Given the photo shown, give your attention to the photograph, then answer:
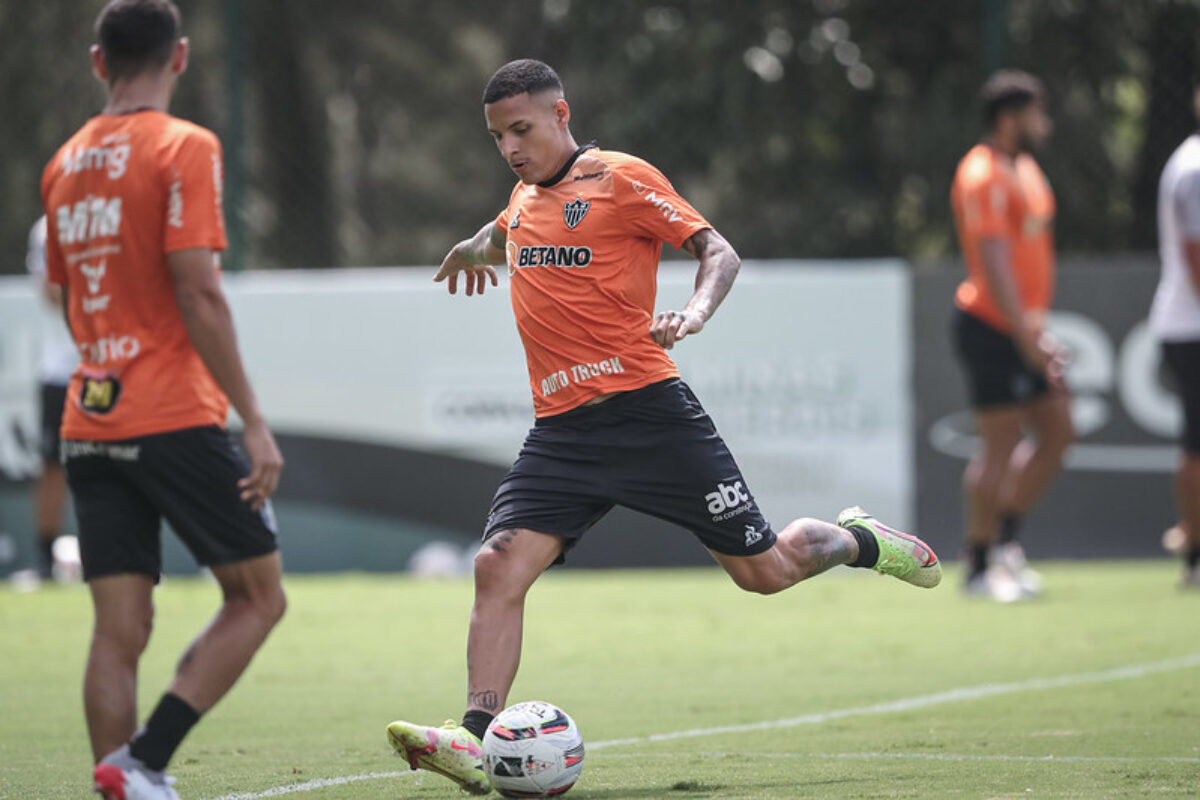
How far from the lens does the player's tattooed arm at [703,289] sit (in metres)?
5.27

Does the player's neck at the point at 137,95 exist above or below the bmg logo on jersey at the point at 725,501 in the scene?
above

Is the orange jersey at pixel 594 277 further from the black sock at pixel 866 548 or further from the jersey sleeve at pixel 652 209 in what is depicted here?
the black sock at pixel 866 548

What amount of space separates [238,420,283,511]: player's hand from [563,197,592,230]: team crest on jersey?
1236mm

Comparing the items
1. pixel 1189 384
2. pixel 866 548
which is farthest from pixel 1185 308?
pixel 866 548

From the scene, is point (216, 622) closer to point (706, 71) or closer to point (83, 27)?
point (706, 71)

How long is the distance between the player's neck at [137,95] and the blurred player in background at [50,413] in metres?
6.68

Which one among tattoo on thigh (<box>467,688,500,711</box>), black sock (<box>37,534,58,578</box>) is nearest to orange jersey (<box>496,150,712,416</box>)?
tattoo on thigh (<box>467,688,500,711</box>)

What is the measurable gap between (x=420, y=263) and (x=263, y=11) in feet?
14.1

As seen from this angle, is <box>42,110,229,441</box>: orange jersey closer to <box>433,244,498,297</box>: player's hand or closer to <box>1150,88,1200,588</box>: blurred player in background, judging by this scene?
<box>433,244,498,297</box>: player's hand

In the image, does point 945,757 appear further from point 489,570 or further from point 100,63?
point 100,63

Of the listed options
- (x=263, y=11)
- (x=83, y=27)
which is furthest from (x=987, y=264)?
(x=83, y=27)

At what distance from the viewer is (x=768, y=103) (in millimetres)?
15969

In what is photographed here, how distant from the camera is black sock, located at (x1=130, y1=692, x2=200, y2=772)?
493 centimetres

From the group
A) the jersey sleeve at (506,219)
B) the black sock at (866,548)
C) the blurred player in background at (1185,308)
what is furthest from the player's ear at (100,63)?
the blurred player in background at (1185,308)
